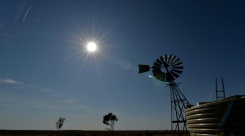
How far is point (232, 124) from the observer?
13023mm

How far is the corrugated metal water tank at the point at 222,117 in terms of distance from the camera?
12758 millimetres

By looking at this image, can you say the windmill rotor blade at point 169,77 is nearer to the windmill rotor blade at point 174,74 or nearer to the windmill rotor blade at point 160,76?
the windmill rotor blade at point 174,74

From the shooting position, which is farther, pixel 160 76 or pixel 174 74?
pixel 160 76

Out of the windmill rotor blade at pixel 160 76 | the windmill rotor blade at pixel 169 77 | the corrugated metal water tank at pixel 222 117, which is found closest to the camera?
the corrugated metal water tank at pixel 222 117

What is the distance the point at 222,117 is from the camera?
534 inches

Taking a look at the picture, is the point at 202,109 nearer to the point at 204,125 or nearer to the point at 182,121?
the point at 204,125

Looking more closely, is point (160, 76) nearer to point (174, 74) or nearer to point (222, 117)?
point (174, 74)

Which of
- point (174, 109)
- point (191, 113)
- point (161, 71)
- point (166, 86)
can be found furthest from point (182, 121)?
point (191, 113)

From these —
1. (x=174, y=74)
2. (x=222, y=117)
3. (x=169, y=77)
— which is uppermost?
(x=174, y=74)

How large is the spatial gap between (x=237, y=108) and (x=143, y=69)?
732 inches

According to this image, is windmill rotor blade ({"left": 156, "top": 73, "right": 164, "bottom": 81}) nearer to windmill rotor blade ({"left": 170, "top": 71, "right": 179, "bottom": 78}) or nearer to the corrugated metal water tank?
windmill rotor blade ({"left": 170, "top": 71, "right": 179, "bottom": 78})

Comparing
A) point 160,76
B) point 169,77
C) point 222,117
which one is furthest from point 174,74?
point 222,117

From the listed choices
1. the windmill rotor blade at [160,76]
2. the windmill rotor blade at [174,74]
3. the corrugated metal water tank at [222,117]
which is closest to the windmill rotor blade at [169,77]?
the windmill rotor blade at [174,74]

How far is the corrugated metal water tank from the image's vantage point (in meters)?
12.8
